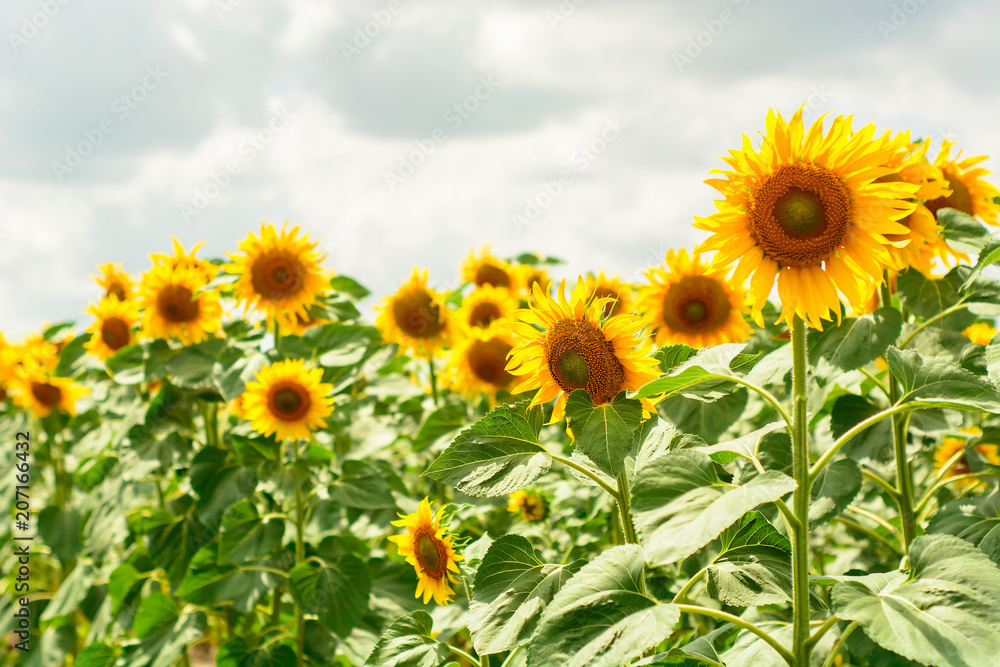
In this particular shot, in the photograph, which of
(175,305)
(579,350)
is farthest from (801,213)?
(175,305)

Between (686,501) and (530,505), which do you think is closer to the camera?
(686,501)

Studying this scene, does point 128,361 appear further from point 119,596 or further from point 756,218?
point 756,218

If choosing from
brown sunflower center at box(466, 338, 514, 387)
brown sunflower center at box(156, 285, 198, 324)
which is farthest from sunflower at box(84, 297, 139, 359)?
brown sunflower center at box(466, 338, 514, 387)

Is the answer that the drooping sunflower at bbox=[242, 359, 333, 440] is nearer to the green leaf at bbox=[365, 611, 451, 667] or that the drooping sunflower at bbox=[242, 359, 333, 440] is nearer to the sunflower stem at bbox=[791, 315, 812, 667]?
the green leaf at bbox=[365, 611, 451, 667]

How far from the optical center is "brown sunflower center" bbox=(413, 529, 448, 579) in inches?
68.1

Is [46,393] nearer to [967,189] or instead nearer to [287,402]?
[287,402]

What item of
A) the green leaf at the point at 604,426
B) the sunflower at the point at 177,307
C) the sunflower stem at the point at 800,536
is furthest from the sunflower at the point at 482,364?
the sunflower stem at the point at 800,536

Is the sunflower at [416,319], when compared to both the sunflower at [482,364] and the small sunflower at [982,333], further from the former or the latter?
the small sunflower at [982,333]

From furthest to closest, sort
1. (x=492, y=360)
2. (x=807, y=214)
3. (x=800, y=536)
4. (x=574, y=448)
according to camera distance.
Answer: (x=492, y=360)
(x=574, y=448)
(x=807, y=214)
(x=800, y=536)

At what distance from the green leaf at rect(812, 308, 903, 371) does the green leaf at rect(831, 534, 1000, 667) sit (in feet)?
1.86

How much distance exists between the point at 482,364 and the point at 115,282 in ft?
7.86

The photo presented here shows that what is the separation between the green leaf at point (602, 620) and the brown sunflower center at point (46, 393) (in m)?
4.01

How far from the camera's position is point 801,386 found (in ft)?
4.13

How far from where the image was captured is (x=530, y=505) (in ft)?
8.80
